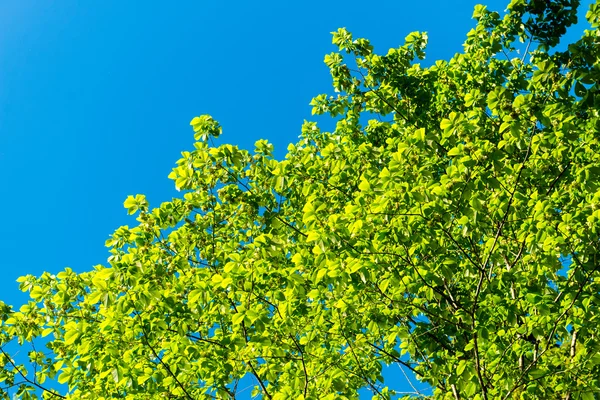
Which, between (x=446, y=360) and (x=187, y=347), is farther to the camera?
(x=446, y=360)

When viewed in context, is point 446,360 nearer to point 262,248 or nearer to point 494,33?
point 262,248

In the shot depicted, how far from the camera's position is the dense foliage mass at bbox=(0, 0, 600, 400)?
21.3 feet

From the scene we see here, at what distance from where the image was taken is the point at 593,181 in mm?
6754

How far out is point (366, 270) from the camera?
19.8 ft

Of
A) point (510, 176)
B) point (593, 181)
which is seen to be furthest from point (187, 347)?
point (593, 181)

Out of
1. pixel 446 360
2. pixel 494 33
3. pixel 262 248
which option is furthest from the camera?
pixel 494 33

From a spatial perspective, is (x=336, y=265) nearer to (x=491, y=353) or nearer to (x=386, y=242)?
(x=386, y=242)

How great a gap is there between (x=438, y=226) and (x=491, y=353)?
80.9 inches

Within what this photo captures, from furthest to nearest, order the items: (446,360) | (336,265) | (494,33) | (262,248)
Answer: (494,33) → (446,360) → (262,248) → (336,265)

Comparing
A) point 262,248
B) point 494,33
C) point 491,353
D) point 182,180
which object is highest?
point 494,33

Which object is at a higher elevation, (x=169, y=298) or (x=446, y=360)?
(x=169, y=298)

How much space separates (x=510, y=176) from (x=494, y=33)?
5149mm

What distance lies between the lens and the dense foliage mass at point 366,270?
21.3 ft

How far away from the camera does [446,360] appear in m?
8.91
